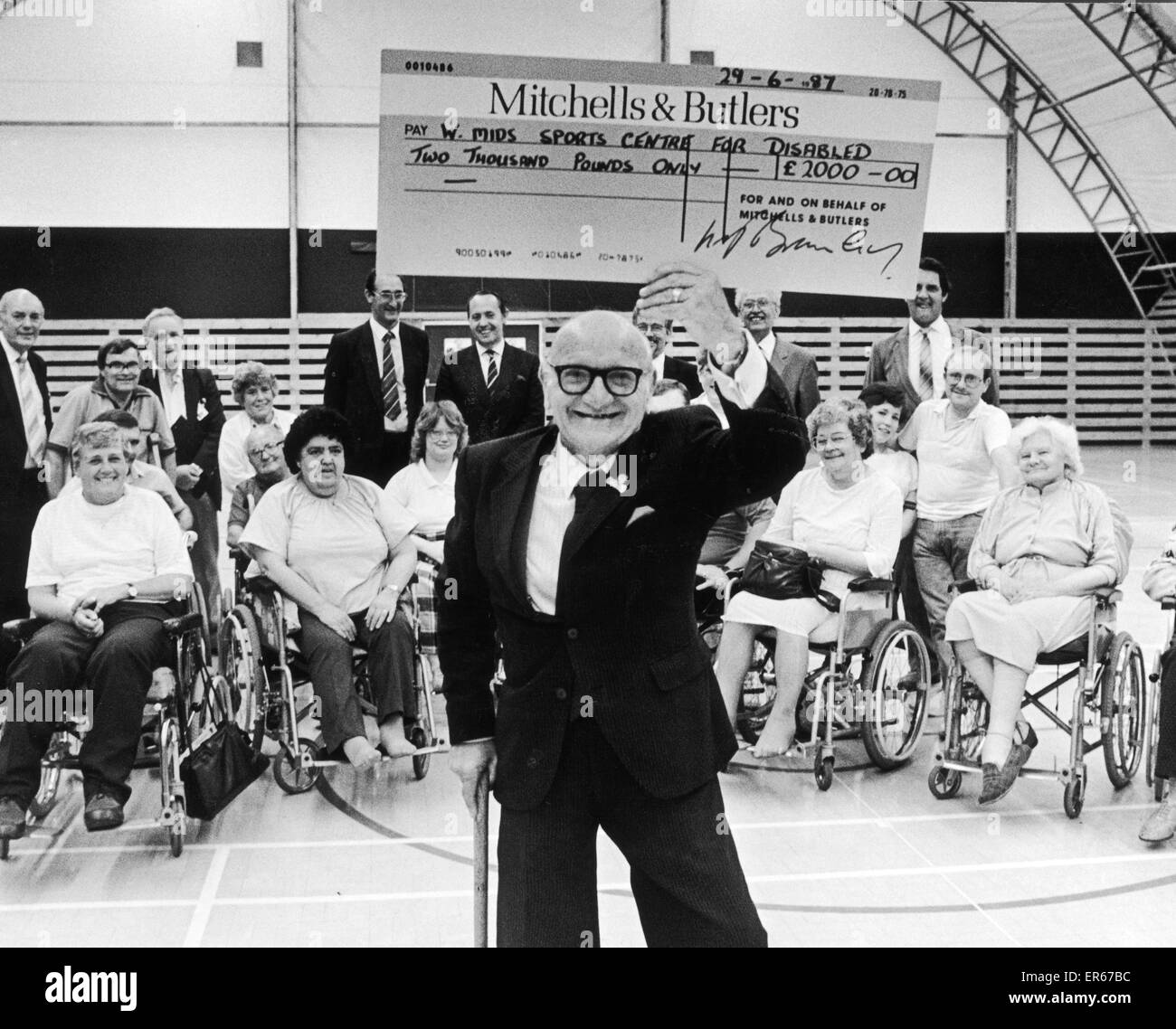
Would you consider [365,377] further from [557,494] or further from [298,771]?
[557,494]

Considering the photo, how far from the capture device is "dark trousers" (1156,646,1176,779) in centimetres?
338

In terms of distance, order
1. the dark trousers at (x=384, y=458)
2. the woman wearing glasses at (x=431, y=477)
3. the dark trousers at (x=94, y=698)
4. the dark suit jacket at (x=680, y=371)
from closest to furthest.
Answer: the dark trousers at (x=94, y=698) < the woman wearing glasses at (x=431, y=477) < the dark suit jacket at (x=680, y=371) < the dark trousers at (x=384, y=458)

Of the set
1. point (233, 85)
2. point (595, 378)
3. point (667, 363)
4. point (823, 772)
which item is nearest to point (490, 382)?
point (667, 363)

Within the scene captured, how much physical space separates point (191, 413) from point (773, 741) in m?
2.49

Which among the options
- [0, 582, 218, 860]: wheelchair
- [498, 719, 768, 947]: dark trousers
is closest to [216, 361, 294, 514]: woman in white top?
[0, 582, 218, 860]: wheelchair

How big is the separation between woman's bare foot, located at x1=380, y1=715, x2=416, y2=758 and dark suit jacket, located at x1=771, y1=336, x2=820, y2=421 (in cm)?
157

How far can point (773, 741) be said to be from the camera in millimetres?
3893

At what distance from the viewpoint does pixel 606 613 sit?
1.84m

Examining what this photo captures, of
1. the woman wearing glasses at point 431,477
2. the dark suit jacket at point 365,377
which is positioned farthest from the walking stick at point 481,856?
the dark suit jacket at point 365,377

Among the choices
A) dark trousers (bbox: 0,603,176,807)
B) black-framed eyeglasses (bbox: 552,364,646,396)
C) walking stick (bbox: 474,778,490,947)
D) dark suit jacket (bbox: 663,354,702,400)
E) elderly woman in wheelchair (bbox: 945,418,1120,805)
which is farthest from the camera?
dark suit jacket (bbox: 663,354,702,400)

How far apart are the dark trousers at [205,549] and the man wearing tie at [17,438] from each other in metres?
0.59

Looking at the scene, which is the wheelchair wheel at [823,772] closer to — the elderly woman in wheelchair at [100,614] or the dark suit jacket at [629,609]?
→ the elderly woman in wheelchair at [100,614]

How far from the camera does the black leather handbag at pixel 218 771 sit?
3303 mm

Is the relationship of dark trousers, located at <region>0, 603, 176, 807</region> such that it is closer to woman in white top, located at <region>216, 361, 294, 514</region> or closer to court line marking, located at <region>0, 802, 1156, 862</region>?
court line marking, located at <region>0, 802, 1156, 862</region>
